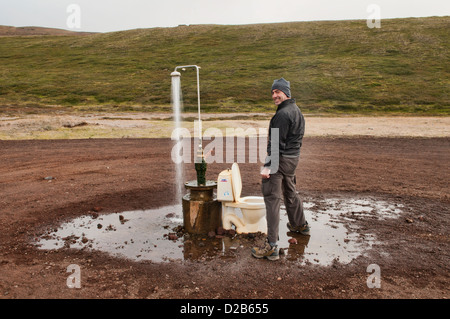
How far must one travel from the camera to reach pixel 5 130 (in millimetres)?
22484

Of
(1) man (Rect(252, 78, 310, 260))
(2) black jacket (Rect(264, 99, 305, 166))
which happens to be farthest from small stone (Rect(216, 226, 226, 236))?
(2) black jacket (Rect(264, 99, 305, 166))

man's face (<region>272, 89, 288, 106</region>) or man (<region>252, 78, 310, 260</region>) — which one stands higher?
man's face (<region>272, 89, 288, 106</region>)

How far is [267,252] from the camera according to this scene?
213 inches

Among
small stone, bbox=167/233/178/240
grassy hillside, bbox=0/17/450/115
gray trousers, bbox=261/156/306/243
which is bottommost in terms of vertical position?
small stone, bbox=167/233/178/240

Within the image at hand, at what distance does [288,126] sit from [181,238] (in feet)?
8.34

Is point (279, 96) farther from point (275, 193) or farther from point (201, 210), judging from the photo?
point (201, 210)

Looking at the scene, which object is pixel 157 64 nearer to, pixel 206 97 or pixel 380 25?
pixel 206 97

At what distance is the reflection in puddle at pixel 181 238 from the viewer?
5.64 metres

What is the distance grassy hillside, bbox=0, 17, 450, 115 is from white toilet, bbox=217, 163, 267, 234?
3191 cm

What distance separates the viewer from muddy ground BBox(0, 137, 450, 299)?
4.62 metres

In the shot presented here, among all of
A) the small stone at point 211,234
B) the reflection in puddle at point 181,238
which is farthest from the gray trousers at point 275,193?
the small stone at point 211,234

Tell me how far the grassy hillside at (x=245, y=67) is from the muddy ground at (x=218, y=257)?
2576cm

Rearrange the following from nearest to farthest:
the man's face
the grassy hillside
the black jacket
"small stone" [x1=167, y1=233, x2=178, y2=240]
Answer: the black jacket < the man's face < "small stone" [x1=167, y1=233, x2=178, y2=240] < the grassy hillside

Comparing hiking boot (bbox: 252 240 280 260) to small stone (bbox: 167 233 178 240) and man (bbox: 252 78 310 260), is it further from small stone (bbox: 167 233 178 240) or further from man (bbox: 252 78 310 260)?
small stone (bbox: 167 233 178 240)
